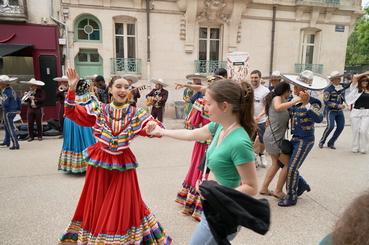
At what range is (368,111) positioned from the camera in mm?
6645

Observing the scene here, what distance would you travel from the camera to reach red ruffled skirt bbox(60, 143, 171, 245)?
254 cm

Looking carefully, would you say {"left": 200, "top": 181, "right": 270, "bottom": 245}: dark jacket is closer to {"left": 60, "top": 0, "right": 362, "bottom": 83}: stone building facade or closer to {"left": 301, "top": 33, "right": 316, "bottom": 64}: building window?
{"left": 60, "top": 0, "right": 362, "bottom": 83}: stone building facade

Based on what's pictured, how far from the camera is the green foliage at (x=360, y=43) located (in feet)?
78.7

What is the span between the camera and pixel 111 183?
2.66 metres

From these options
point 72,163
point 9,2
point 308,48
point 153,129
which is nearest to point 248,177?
point 153,129

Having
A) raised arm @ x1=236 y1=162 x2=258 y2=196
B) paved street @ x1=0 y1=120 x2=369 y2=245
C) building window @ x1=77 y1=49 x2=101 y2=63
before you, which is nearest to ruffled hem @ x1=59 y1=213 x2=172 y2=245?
paved street @ x1=0 y1=120 x2=369 y2=245

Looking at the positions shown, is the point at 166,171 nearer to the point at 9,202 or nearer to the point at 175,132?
the point at 9,202

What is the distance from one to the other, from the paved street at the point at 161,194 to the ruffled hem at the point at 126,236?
1.00 feet

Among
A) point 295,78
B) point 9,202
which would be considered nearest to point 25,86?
point 9,202

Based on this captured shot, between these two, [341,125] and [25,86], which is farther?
[25,86]

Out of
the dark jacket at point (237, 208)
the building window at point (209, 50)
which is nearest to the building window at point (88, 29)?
the building window at point (209, 50)

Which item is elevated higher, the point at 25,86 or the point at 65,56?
the point at 65,56

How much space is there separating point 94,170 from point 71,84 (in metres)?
0.82

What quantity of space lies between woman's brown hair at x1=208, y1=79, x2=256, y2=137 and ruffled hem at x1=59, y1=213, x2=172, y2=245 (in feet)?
4.70
